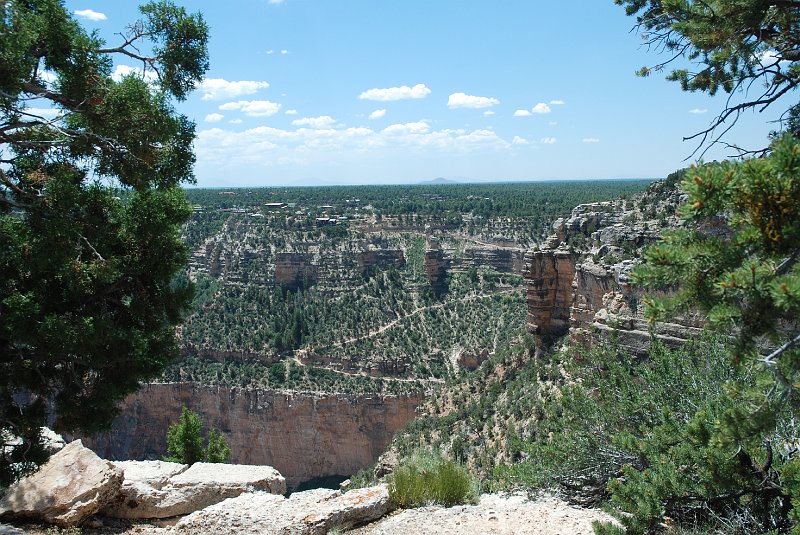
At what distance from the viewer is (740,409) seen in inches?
166

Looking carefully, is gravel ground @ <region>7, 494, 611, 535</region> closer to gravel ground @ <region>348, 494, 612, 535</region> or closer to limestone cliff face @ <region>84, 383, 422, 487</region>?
gravel ground @ <region>348, 494, 612, 535</region>

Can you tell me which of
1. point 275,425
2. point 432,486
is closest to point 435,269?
point 275,425

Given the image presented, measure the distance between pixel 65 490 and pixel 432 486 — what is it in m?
4.20

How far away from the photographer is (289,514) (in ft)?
22.5

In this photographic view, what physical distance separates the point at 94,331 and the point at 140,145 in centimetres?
218

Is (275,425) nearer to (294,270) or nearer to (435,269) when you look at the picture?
(294,270)

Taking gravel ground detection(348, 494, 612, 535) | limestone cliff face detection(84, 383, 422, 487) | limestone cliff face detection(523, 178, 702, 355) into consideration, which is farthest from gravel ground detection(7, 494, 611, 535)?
limestone cliff face detection(84, 383, 422, 487)

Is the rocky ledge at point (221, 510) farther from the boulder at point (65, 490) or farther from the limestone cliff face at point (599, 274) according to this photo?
the limestone cliff face at point (599, 274)

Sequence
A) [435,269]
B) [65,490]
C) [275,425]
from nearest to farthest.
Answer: [65,490] < [275,425] < [435,269]

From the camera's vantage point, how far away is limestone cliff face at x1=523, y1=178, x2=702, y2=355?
1544 centimetres

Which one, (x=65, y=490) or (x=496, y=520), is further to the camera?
(x=65, y=490)

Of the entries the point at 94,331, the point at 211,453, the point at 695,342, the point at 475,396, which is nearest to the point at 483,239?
the point at 475,396

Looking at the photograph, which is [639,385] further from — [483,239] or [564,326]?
[483,239]

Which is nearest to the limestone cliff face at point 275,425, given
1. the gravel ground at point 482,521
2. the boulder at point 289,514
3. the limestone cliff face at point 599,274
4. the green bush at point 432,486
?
the limestone cliff face at point 599,274
